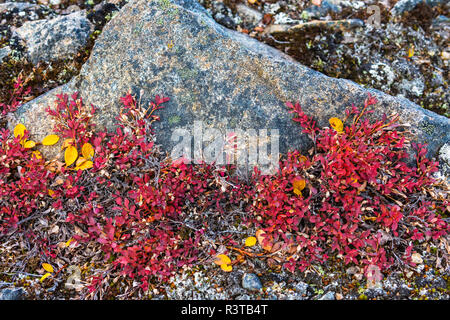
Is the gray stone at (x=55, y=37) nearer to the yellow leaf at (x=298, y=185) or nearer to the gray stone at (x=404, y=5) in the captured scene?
the yellow leaf at (x=298, y=185)

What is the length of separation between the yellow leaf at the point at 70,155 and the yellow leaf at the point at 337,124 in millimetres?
3181

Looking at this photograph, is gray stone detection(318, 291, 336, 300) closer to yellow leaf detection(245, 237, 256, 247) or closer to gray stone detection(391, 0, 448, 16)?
yellow leaf detection(245, 237, 256, 247)

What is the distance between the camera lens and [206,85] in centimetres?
443

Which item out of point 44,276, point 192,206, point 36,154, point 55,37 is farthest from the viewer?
point 55,37

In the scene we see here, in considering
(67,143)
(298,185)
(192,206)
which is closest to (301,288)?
(298,185)

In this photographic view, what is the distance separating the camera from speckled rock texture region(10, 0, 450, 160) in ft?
14.3

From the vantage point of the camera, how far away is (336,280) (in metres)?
3.76

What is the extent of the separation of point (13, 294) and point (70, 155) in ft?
5.35

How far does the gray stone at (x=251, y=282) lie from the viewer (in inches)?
145

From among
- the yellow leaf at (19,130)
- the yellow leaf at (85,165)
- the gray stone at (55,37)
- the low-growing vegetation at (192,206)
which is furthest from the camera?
the gray stone at (55,37)

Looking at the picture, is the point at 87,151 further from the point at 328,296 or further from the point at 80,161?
the point at 328,296

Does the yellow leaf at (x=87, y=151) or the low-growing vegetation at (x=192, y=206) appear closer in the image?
the low-growing vegetation at (x=192, y=206)

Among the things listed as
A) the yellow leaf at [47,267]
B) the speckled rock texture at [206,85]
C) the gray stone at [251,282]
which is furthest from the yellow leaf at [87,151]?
the gray stone at [251,282]
